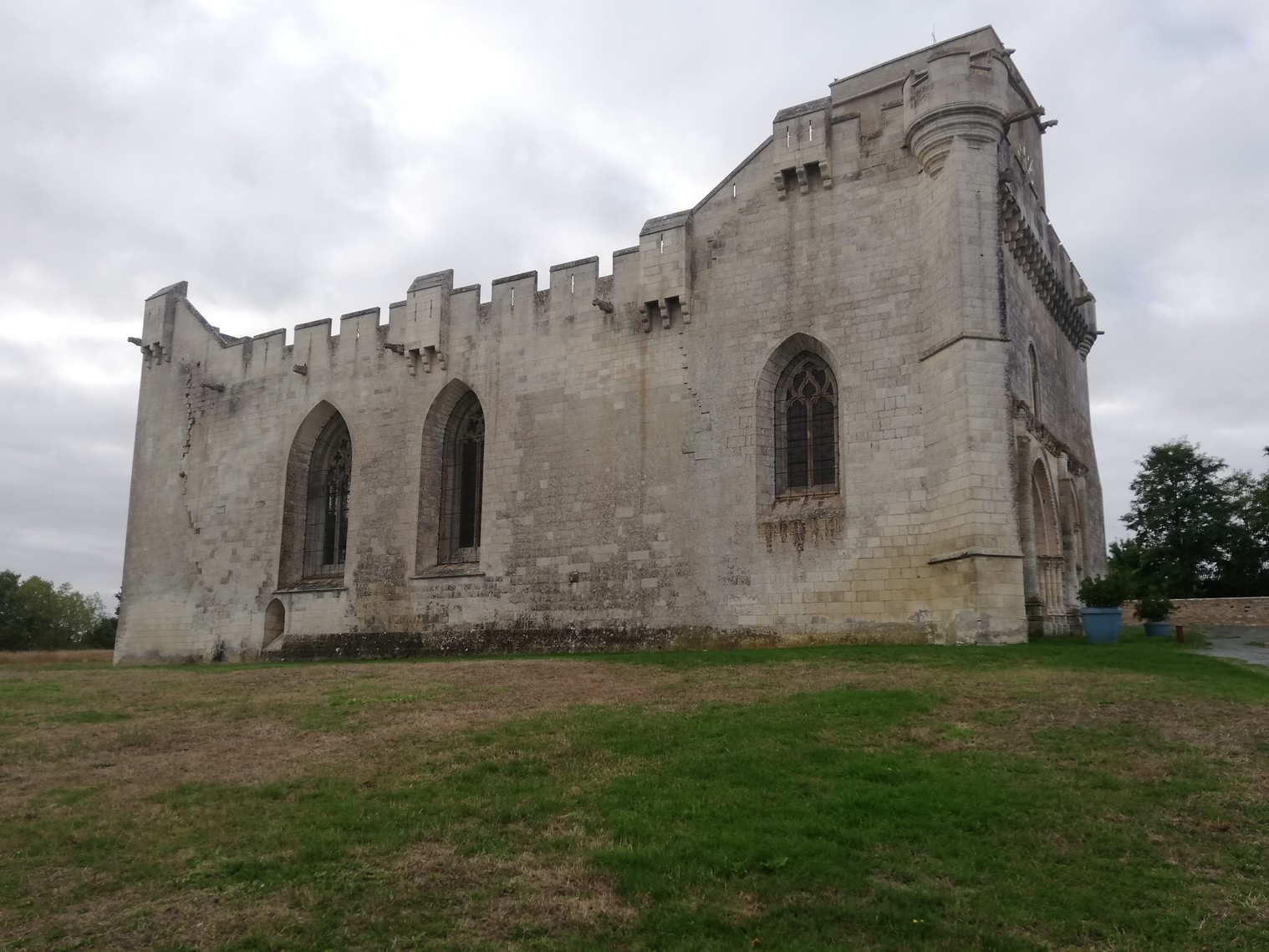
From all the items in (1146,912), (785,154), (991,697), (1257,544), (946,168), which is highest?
(785,154)

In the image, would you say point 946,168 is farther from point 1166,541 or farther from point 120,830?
point 1166,541

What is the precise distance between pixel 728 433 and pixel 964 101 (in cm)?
772

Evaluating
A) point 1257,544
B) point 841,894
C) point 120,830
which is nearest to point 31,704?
point 120,830

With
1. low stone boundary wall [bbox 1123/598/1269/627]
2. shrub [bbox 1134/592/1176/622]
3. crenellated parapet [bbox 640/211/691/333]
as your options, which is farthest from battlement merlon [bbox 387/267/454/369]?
low stone boundary wall [bbox 1123/598/1269/627]

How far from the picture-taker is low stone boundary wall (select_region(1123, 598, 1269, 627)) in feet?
86.1

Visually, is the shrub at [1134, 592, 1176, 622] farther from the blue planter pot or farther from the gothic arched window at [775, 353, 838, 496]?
the gothic arched window at [775, 353, 838, 496]

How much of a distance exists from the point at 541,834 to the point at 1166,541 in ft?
119

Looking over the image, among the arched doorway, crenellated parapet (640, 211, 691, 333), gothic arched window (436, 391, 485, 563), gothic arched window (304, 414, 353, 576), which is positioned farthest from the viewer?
gothic arched window (304, 414, 353, 576)

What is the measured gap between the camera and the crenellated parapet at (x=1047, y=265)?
1878 cm

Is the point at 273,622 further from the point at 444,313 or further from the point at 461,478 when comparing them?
the point at 444,313

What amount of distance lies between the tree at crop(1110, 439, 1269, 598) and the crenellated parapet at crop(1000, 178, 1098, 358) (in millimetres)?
10480

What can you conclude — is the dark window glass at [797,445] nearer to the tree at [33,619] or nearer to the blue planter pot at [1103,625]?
the blue planter pot at [1103,625]

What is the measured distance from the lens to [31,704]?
12656 mm

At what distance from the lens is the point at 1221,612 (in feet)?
88.4
